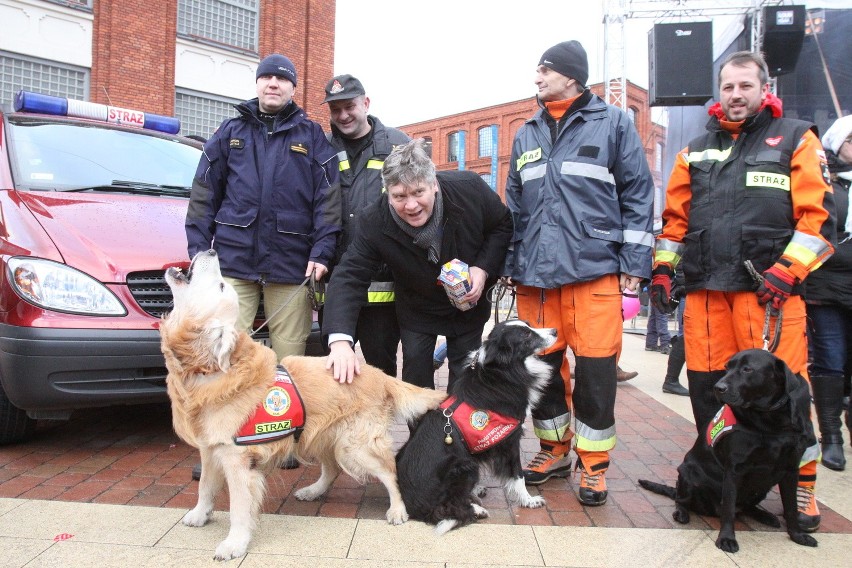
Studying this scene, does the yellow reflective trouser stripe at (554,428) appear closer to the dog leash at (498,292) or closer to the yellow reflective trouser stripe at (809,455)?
the dog leash at (498,292)

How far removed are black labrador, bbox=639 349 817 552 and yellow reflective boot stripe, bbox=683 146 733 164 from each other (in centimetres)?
110

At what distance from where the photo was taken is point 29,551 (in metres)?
2.59

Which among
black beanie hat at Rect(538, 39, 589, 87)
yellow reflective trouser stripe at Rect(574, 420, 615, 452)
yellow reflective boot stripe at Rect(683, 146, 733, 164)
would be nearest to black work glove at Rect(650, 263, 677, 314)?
yellow reflective boot stripe at Rect(683, 146, 733, 164)

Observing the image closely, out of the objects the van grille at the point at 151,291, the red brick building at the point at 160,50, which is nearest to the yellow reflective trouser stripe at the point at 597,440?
the van grille at the point at 151,291

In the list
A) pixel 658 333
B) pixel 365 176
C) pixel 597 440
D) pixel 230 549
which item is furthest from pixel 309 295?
pixel 658 333

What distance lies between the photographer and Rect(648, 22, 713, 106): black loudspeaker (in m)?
11.7

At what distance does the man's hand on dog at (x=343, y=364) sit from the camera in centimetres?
303

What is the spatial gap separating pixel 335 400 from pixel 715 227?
224 cm

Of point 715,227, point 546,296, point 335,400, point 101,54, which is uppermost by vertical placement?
point 101,54

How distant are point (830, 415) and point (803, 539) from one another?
63.6 inches

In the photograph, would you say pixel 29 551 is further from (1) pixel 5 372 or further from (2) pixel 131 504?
(1) pixel 5 372

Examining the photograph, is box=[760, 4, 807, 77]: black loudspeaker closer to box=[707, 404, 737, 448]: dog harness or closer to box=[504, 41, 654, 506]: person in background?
box=[504, 41, 654, 506]: person in background

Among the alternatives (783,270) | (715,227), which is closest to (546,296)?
(715,227)

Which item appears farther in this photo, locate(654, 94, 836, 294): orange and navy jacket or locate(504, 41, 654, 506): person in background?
locate(504, 41, 654, 506): person in background
